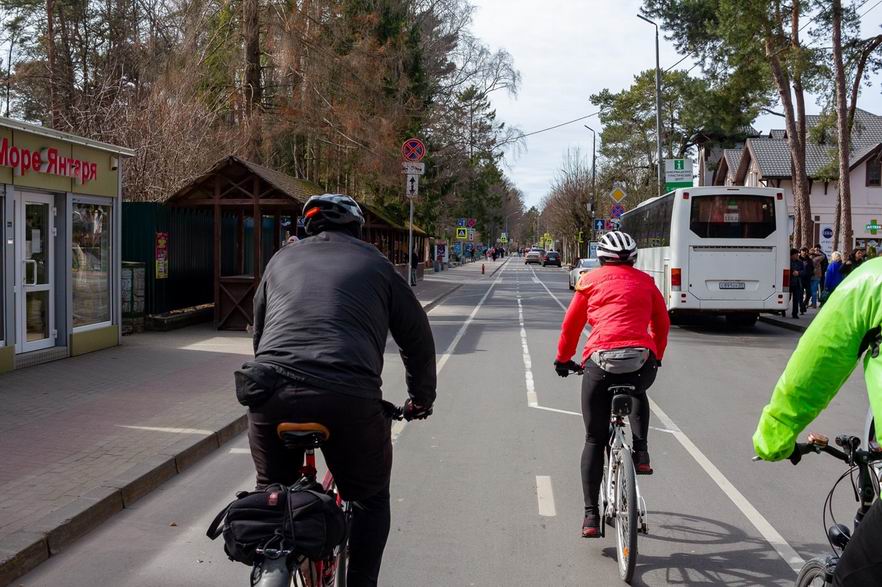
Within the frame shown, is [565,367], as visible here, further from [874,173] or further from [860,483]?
[874,173]

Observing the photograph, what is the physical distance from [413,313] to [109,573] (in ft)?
8.08

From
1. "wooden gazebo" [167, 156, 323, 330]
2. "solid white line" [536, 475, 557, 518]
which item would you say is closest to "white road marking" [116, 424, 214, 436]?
"solid white line" [536, 475, 557, 518]

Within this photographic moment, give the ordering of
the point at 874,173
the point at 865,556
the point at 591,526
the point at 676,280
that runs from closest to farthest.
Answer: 1. the point at 865,556
2. the point at 591,526
3. the point at 676,280
4. the point at 874,173

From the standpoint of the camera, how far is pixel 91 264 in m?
13.5

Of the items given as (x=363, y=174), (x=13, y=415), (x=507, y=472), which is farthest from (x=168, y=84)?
(x=507, y=472)

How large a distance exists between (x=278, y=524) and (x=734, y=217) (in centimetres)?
1748

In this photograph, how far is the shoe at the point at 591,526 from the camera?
514cm

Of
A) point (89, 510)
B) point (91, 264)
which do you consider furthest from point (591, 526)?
point (91, 264)

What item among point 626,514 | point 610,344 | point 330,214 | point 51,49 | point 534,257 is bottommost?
point 626,514

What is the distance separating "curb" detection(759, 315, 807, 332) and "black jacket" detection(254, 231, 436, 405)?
1758cm

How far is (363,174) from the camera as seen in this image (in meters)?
28.1

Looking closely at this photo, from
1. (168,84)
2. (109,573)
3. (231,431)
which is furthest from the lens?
(168,84)

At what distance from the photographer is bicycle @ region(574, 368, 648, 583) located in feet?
14.8

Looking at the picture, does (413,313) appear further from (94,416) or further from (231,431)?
(94,416)
